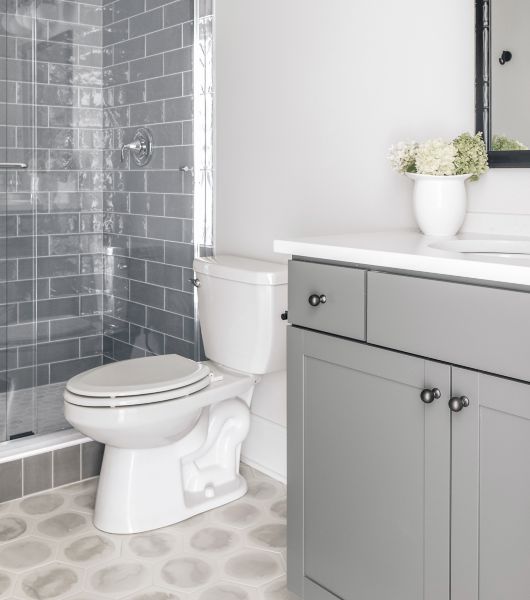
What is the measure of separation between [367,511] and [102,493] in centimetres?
111

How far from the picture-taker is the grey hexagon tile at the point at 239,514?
237 centimetres

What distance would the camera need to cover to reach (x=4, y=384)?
2.76 meters

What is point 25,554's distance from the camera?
214 cm

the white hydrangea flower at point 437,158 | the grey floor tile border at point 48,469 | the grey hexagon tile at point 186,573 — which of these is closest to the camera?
the white hydrangea flower at point 437,158

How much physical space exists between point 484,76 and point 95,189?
1937mm

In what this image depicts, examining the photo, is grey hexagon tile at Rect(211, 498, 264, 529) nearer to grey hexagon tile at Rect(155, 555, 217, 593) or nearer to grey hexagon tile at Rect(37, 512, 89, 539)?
grey hexagon tile at Rect(155, 555, 217, 593)

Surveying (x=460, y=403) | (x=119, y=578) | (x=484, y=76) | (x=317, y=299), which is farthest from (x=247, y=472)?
(x=484, y=76)

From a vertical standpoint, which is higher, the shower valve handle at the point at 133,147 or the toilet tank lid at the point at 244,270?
the shower valve handle at the point at 133,147

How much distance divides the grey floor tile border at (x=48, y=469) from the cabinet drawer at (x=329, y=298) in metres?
1.33

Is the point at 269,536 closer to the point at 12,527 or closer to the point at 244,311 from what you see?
the point at 244,311

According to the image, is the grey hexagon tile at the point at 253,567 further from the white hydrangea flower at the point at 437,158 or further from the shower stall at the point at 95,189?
the white hydrangea flower at the point at 437,158

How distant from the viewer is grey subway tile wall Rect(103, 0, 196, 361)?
9.53 ft

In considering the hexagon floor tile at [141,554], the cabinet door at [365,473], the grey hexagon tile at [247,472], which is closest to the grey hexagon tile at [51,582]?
the hexagon floor tile at [141,554]

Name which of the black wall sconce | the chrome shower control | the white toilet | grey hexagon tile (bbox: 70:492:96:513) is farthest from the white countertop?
the chrome shower control
